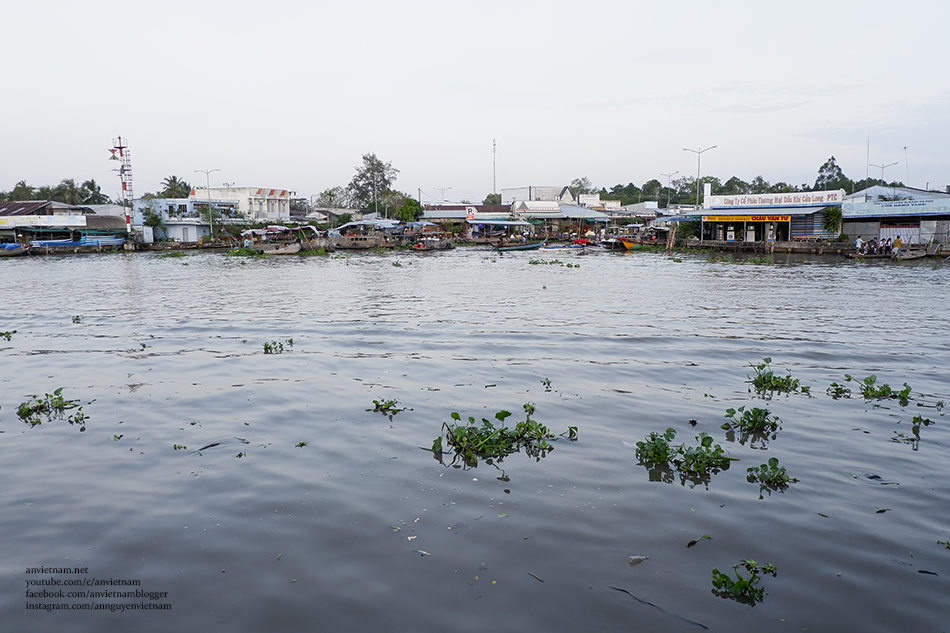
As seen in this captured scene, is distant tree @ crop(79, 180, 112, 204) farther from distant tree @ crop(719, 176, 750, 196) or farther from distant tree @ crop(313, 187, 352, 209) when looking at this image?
distant tree @ crop(719, 176, 750, 196)

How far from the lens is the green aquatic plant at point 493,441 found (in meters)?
6.52

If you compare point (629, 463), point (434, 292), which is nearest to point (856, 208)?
point (434, 292)

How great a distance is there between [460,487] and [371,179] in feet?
313

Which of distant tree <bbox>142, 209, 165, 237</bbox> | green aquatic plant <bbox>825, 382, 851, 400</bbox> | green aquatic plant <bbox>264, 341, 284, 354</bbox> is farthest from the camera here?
distant tree <bbox>142, 209, 165, 237</bbox>

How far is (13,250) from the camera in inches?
2029

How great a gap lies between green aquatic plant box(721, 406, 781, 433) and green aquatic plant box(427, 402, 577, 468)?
192cm

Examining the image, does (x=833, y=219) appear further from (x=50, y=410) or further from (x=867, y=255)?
(x=50, y=410)

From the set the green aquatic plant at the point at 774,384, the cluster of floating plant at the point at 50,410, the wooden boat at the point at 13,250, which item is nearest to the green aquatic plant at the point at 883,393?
the green aquatic plant at the point at 774,384

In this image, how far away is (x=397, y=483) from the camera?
5.89 metres

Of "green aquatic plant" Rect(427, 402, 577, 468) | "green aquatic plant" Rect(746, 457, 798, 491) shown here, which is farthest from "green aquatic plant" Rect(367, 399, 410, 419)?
"green aquatic plant" Rect(746, 457, 798, 491)

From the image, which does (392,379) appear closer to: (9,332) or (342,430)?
(342,430)

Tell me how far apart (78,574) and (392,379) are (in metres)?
5.61

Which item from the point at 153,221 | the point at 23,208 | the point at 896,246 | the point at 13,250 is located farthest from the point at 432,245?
the point at 23,208

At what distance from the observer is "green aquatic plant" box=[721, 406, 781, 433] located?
7.12 meters
